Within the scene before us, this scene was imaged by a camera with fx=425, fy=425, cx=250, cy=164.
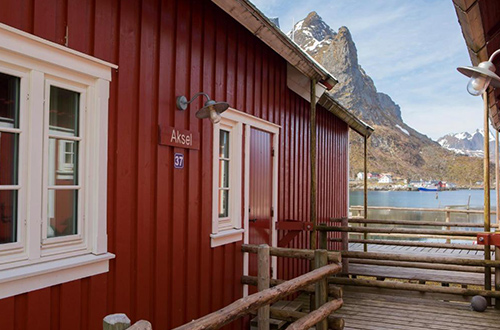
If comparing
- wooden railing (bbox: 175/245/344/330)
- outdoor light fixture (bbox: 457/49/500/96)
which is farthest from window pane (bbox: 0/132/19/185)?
outdoor light fixture (bbox: 457/49/500/96)

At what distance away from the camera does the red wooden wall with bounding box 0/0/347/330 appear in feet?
9.32

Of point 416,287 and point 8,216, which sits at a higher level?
point 8,216

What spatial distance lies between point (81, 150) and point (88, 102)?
0.36 meters

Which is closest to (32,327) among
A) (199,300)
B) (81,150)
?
(81,150)

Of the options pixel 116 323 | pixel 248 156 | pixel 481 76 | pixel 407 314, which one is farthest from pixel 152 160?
pixel 407 314

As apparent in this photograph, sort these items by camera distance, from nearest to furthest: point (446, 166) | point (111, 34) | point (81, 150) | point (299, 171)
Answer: point (81, 150) → point (111, 34) → point (299, 171) → point (446, 166)

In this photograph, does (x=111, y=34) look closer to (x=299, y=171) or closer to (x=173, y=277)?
(x=173, y=277)

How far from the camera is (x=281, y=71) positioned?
6273 mm

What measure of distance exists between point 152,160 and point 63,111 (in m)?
0.90

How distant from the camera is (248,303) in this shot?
290 cm

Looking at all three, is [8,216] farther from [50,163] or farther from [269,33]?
[269,33]

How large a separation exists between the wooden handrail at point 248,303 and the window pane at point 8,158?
141cm

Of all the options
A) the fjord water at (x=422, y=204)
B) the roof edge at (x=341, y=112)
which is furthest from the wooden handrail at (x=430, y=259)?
the fjord water at (x=422, y=204)

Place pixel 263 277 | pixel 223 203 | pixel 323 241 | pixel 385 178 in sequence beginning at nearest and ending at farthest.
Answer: pixel 263 277 → pixel 223 203 → pixel 323 241 → pixel 385 178
